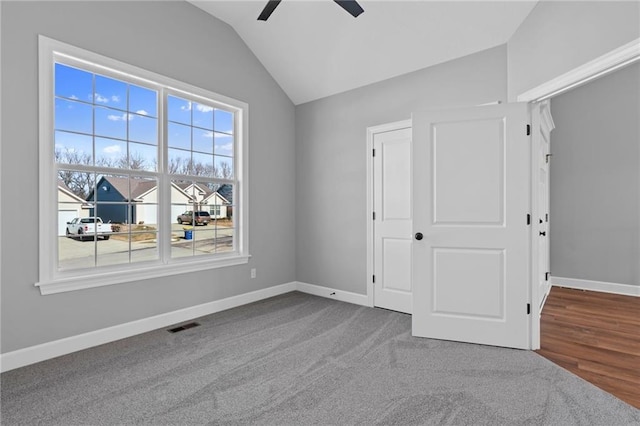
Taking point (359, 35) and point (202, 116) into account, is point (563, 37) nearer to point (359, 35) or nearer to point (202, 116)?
point (359, 35)

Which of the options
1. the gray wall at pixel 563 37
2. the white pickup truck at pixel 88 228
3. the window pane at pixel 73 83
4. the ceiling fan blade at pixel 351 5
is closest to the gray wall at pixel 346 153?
the gray wall at pixel 563 37

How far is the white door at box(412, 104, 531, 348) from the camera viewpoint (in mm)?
2885

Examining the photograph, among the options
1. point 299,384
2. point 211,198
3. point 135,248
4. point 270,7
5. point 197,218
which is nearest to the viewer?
point 299,384

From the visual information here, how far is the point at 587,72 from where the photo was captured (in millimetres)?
2287

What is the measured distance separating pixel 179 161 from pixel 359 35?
242 cm

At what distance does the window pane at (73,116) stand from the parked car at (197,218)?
118cm

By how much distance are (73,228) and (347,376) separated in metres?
2.59

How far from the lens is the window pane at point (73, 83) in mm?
2807

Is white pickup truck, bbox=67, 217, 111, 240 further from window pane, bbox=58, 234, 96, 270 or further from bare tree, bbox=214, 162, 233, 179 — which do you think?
bare tree, bbox=214, 162, 233, 179

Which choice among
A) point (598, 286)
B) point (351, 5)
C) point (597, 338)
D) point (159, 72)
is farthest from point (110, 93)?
point (598, 286)

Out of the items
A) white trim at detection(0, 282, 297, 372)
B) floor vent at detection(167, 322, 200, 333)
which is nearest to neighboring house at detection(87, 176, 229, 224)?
white trim at detection(0, 282, 297, 372)

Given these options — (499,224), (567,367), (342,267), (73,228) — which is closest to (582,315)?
(567,367)

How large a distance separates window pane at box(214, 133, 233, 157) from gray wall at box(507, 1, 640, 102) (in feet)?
10.2

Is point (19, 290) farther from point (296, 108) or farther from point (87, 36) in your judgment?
point (296, 108)
